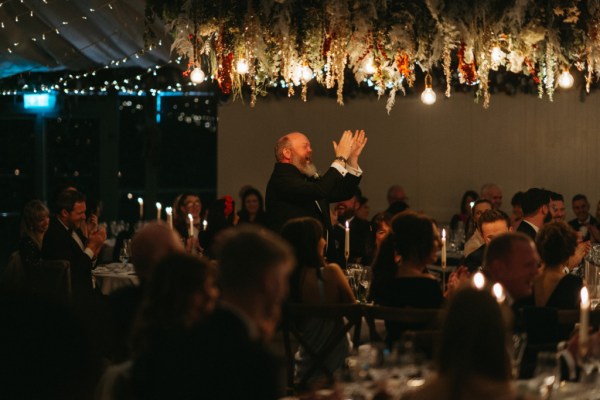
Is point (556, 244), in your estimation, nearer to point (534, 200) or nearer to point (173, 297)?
point (534, 200)

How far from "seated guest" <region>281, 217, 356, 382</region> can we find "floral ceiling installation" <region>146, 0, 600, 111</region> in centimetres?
184

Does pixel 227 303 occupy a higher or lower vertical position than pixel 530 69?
lower

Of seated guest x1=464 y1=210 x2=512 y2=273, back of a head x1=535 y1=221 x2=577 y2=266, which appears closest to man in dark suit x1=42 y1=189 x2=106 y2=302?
seated guest x1=464 y1=210 x2=512 y2=273

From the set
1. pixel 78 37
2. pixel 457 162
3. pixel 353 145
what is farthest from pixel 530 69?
pixel 457 162

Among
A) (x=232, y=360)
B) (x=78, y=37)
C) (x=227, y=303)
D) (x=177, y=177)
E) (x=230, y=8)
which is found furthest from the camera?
(x=177, y=177)

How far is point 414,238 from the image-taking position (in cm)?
534

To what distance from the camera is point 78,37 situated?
1049 cm

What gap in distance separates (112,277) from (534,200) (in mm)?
3272

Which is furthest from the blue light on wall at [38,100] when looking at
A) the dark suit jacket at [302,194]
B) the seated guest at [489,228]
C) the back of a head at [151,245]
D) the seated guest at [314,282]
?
the back of a head at [151,245]

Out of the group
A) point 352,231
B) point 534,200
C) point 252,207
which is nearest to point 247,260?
point 534,200

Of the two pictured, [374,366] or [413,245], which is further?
[413,245]

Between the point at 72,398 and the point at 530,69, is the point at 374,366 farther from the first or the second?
the point at 530,69

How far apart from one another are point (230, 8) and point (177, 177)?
12.3m

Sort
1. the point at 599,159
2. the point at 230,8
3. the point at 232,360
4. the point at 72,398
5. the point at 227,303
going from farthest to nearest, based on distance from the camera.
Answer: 1. the point at 599,159
2. the point at 230,8
3. the point at 227,303
4. the point at 232,360
5. the point at 72,398
